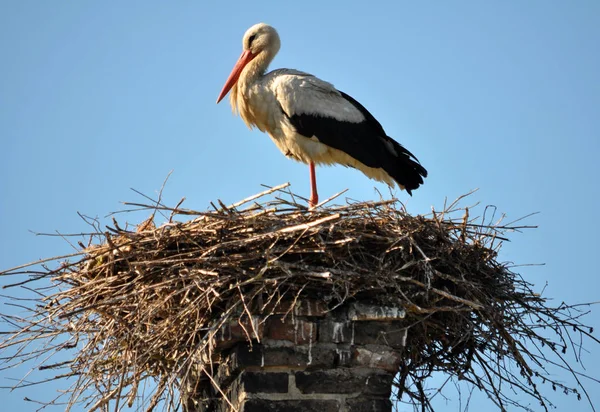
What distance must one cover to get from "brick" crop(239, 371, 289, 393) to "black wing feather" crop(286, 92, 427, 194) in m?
2.89

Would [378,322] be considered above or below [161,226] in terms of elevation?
below

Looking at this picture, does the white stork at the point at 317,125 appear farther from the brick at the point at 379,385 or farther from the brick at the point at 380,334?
the brick at the point at 379,385

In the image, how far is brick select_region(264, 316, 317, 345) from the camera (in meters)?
5.27

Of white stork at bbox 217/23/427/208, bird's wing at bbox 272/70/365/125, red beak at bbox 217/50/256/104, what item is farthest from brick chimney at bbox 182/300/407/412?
red beak at bbox 217/50/256/104

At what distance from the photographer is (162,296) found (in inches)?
217

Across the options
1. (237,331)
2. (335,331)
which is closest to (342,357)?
(335,331)

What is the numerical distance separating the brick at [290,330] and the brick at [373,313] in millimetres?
225

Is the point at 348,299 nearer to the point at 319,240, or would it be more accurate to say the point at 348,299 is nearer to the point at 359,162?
the point at 319,240

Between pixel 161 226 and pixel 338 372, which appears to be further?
pixel 161 226

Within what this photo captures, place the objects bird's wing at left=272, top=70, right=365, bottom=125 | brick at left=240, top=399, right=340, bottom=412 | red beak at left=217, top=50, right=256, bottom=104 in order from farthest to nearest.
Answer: red beak at left=217, top=50, right=256, bottom=104 < bird's wing at left=272, top=70, right=365, bottom=125 < brick at left=240, top=399, right=340, bottom=412

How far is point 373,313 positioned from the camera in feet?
17.5

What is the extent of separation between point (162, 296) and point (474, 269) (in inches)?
70.4

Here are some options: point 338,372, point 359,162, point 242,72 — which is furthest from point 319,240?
point 242,72

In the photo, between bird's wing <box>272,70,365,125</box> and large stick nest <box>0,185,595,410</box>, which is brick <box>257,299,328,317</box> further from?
bird's wing <box>272,70,365,125</box>
